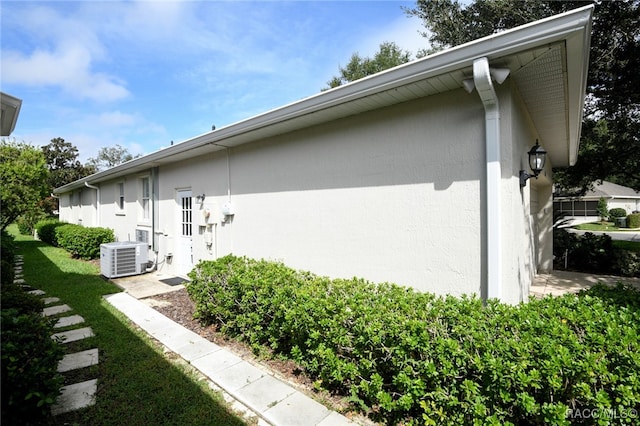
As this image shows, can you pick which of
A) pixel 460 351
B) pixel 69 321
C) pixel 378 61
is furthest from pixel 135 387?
pixel 378 61

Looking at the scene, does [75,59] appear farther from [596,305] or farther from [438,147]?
[596,305]

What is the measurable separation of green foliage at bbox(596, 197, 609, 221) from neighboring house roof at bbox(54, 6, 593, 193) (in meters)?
30.8

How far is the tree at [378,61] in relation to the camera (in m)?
20.0

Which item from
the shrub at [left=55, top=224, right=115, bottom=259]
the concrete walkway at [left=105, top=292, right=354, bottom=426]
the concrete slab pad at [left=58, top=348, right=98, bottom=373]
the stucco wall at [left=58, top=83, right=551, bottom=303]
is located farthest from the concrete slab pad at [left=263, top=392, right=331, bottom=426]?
the shrub at [left=55, top=224, right=115, bottom=259]

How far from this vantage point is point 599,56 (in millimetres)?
8336

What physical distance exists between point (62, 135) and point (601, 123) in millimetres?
50992

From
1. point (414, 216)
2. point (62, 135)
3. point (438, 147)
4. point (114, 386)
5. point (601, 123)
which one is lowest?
point (114, 386)

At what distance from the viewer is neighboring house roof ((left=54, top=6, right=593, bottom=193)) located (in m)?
2.56

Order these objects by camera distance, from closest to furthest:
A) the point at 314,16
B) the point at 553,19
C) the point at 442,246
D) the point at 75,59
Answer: the point at 553,19 → the point at 442,246 → the point at 314,16 → the point at 75,59

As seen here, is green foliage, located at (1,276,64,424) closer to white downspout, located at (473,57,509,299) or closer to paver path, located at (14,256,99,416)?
paver path, located at (14,256,99,416)

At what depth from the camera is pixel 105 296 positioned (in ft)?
21.6

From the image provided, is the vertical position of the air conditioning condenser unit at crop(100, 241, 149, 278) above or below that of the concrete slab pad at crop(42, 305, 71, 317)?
above

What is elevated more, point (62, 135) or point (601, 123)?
point (62, 135)

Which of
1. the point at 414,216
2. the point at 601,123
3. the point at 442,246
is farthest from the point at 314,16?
the point at 601,123
